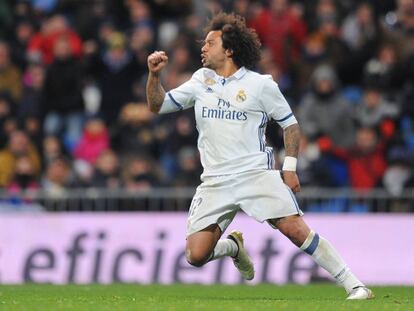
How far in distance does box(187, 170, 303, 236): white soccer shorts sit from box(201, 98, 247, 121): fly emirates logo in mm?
516

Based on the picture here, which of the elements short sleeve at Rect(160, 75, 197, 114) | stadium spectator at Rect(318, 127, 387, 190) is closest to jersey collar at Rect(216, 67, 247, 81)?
short sleeve at Rect(160, 75, 197, 114)

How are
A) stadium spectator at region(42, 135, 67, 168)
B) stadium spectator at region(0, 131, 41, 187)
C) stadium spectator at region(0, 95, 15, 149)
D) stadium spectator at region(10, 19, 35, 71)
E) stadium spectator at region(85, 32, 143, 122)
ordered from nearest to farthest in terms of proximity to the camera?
stadium spectator at region(0, 131, 41, 187)
stadium spectator at region(42, 135, 67, 168)
stadium spectator at region(0, 95, 15, 149)
stadium spectator at region(85, 32, 143, 122)
stadium spectator at region(10, 19, 35, 71)

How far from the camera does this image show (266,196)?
1123 cm

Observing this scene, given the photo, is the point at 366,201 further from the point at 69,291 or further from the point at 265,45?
the point at 69,291

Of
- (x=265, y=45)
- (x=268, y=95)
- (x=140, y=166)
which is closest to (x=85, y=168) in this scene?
(x=140, y=166)

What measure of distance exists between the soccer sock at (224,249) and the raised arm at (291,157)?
3.41 feet

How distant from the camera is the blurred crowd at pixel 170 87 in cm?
1852

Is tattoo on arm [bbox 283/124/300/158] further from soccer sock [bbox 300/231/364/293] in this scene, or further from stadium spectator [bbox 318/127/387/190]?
stadium spectator [bbox 318/127/387/190]

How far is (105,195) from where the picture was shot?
18219mm

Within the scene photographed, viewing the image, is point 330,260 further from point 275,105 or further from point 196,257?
point 275,105

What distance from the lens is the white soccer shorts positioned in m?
11.2

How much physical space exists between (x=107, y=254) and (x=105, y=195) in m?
1.03

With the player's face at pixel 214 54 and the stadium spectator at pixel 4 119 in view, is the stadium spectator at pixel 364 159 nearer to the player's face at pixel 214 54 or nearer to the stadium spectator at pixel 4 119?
the stadium spectator at pixel 4 119

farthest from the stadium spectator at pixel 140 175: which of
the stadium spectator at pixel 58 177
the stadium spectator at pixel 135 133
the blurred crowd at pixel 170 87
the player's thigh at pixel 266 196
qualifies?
the player's thigh at pixel 266 196
